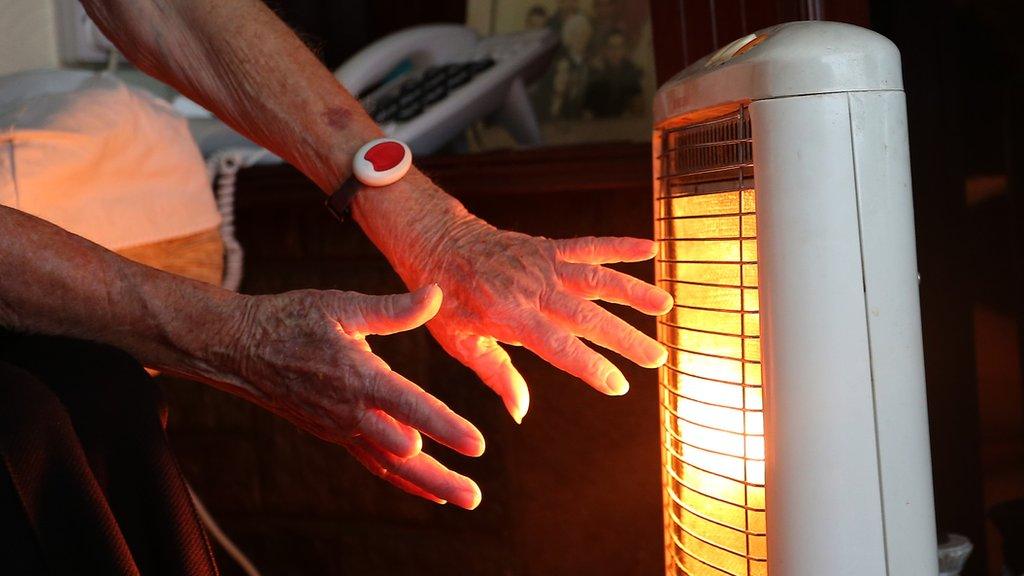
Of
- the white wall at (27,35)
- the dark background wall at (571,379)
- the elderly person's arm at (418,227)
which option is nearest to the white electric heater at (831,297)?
the elderly person's arm at (418,227)

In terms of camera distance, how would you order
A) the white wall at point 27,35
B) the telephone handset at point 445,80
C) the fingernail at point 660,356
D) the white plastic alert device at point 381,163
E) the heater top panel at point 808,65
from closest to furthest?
the heater top panel at point 808,65 → the fingernail at point 660,356 → the white plastic alert device at point 381,163 → the telephone handset at point 445,80 → the white wall at point 27,35

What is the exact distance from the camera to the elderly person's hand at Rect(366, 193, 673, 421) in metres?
0.67

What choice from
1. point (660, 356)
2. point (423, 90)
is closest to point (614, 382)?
point (660, 356)

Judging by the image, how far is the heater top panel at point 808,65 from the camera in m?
0.56

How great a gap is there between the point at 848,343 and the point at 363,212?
469 millimetres

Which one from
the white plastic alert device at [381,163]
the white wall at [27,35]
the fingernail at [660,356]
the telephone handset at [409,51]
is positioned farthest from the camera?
the white wall at [27,35]

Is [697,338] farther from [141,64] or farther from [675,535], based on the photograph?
[141,64]

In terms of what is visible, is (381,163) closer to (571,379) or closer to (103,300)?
(103,300)

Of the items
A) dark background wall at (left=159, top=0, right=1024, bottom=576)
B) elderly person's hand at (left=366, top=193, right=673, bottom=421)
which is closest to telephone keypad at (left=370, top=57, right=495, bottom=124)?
dark background wall at (left=159, top=0, right=1024, bottom=576)

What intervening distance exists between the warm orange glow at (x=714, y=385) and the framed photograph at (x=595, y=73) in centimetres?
76

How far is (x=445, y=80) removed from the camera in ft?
4.27

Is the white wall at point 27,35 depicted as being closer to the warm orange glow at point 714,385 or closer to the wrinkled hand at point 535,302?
the wrinkled hand at point 535,302

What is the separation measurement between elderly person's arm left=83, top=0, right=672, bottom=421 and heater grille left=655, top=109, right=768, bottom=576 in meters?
0.03

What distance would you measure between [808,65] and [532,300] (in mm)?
258
